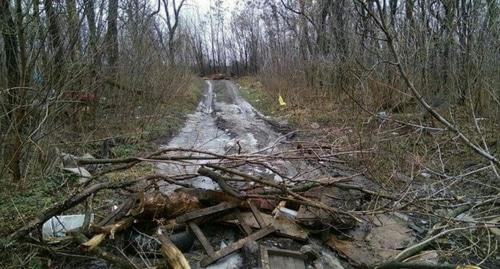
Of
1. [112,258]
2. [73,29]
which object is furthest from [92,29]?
[112,258]

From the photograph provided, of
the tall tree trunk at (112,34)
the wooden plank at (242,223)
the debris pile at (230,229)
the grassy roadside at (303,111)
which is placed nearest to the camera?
the debris pile at (230,229)

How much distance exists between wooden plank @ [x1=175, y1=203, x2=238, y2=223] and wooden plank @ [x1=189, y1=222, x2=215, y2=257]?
0.20 ft

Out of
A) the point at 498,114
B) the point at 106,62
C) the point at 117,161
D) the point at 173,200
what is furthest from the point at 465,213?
the point at 106,62

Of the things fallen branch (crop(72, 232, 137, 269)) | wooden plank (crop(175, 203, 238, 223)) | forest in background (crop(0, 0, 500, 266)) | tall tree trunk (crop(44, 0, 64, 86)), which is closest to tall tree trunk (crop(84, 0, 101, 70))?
forest in background (crop(0, 0, 500, 266))

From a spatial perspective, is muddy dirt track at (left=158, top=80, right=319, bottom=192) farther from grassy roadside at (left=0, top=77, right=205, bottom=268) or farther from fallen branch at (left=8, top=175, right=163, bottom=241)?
fallen branch at (left=8, top=175, right=163, bottom=241)

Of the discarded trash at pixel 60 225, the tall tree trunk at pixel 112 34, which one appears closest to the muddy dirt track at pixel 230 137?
the discarded trash at pixel 60 225

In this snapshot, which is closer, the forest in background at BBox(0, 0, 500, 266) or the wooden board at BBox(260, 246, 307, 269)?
the wooden board at BBox(260, 246, 307, 269)

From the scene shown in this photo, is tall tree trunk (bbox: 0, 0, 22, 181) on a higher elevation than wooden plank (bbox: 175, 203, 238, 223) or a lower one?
higher

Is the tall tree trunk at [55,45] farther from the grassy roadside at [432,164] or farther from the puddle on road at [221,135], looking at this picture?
the grassy roadside at [432,164]

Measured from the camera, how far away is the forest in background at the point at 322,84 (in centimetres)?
387

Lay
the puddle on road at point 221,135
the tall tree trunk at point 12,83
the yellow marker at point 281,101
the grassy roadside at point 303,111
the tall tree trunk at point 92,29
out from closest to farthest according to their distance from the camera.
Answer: the tall tree trunk at point 12,83 → the tall tree trunk at point 92,29 → the puddle on road at point 221,135 → the grassy roadside at point 303,111 → the yellow marker at point 281,101

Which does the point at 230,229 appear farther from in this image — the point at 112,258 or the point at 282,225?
the point at 112,258

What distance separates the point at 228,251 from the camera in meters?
3.05

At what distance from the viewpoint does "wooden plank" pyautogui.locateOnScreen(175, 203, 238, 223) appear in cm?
328
